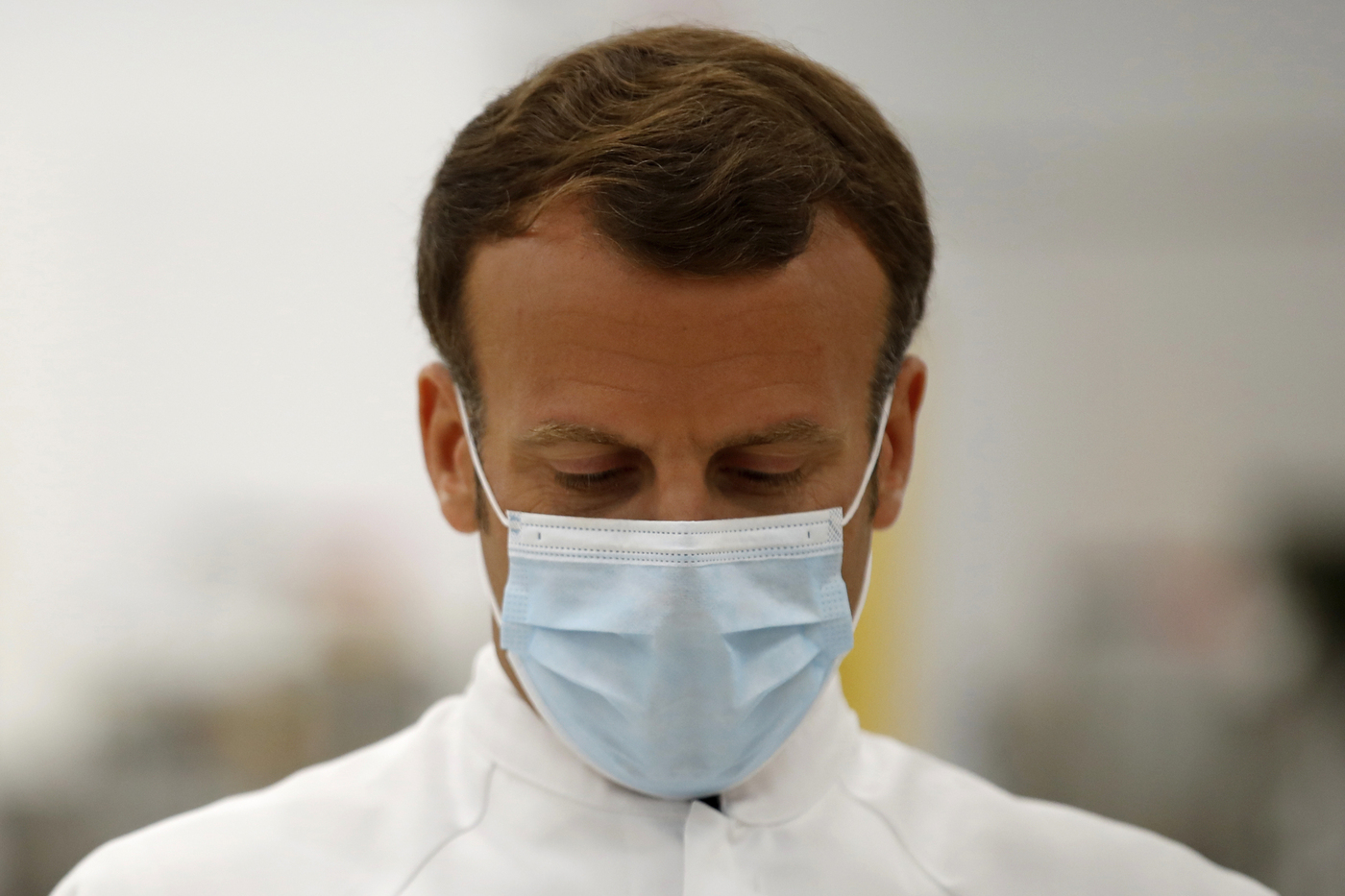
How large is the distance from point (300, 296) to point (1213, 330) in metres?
2.54

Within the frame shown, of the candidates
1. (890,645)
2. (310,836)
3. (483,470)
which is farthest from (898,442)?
(890,645)

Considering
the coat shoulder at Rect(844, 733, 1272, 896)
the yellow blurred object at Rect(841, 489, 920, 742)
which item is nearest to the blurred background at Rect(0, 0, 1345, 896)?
the yellow blurred object at Rect(841, 489, 920, 742)

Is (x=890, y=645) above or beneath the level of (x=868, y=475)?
beneath

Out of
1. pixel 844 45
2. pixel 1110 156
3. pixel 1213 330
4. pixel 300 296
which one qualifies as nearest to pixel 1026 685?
pixel 1213 330

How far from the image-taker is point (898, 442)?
145 cm

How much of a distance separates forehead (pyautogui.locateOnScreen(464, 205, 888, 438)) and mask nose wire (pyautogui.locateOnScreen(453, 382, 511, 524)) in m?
0.07

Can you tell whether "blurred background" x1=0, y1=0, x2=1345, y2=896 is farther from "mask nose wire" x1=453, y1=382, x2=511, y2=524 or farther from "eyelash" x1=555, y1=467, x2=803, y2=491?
"eyelash" x1=555, y1=467, x2=803, y2=491

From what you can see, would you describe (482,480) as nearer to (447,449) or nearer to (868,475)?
(447,449)

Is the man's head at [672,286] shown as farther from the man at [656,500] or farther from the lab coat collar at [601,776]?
the lab coat collar at [601,776]

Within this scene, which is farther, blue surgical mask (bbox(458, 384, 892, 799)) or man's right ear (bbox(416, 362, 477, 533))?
man's right ear (bbox(416, 362, 477, 533))

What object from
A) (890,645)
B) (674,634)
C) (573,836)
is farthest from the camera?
(890,645)

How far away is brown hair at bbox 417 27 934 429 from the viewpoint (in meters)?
1.21

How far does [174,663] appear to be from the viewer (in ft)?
9.92

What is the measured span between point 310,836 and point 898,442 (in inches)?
32.8
